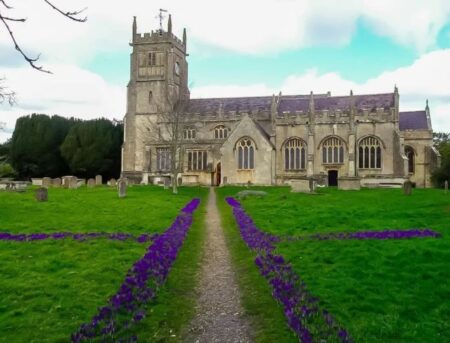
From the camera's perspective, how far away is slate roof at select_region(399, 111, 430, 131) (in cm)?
4744

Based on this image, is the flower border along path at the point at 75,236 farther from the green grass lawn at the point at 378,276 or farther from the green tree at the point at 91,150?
the green tree at the point at 91,150

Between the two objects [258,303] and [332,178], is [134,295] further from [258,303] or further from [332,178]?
[332,178]

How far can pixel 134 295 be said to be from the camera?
7.75m

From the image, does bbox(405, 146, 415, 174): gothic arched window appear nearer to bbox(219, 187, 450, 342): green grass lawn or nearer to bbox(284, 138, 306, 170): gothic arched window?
bbox(284, 138, 306, 170): gothic arched window

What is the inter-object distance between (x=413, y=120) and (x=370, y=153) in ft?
24.3

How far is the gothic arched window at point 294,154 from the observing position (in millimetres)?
46812

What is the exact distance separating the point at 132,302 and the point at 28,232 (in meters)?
8.01

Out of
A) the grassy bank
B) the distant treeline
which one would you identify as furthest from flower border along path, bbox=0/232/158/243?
the distant treeline

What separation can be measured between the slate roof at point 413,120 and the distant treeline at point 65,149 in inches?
1515

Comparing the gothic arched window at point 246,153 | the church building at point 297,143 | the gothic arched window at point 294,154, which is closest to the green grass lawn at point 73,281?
the church building at point 297,143

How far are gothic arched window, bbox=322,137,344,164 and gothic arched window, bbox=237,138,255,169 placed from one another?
7032 mm

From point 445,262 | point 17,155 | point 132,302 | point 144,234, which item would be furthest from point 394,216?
point 17,155

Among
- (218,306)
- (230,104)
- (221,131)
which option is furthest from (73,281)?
(230,104)

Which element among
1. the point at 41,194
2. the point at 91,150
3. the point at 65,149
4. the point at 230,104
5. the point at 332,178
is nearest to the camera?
the point at 41,194
